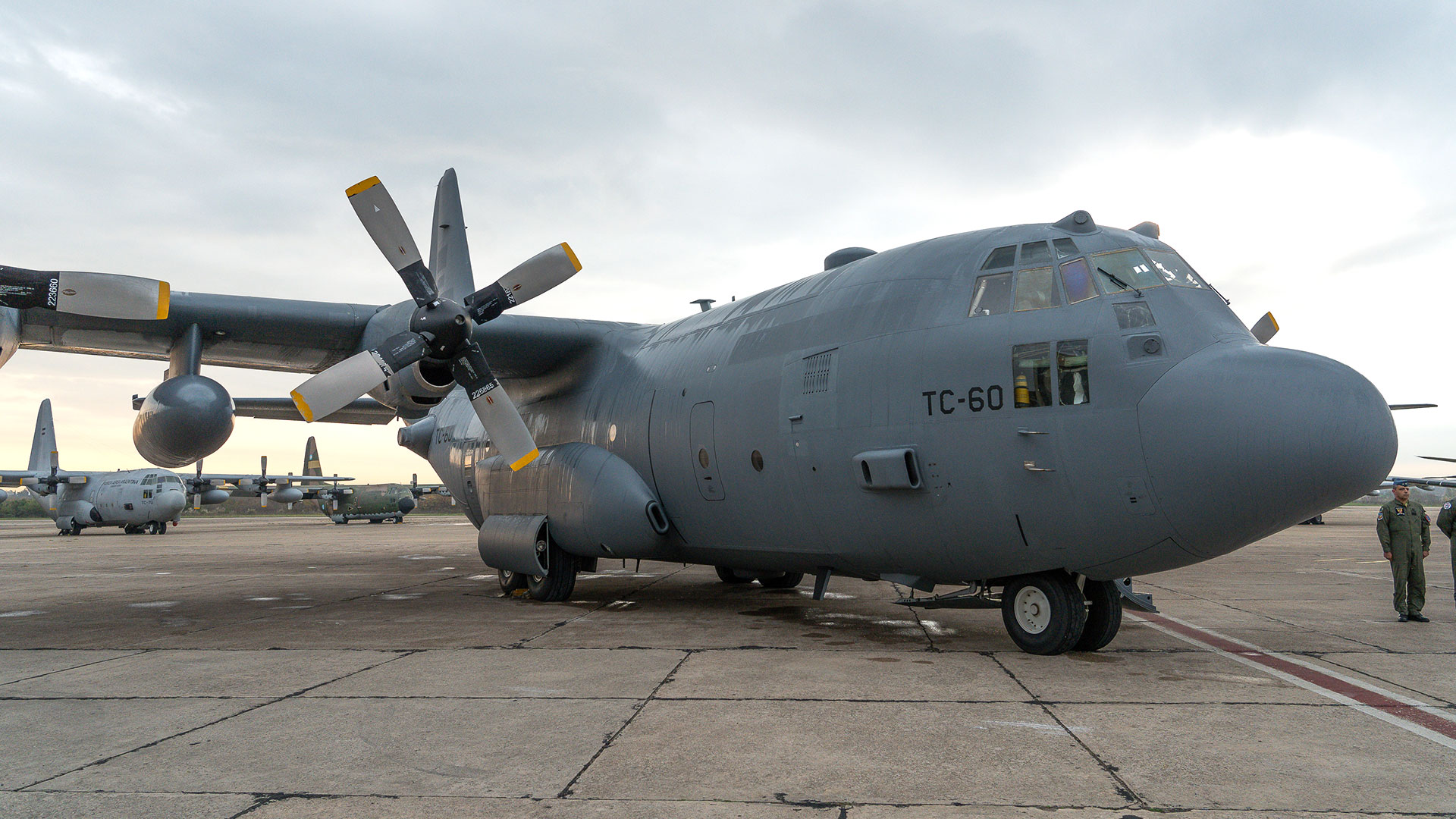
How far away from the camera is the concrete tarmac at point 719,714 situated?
4359mm

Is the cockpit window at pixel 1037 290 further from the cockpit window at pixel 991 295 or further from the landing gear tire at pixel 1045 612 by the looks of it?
the landing gear tire at pixel 1045 612

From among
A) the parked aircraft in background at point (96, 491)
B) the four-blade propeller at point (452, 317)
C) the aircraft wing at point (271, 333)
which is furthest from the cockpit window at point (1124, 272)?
the parked aircraft in background at point (96, 491)

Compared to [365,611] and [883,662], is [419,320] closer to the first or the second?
[365,611]

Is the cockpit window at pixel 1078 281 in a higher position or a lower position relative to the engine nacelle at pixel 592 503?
higher

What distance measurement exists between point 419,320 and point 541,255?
6.05 ft

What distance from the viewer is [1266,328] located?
368 inches

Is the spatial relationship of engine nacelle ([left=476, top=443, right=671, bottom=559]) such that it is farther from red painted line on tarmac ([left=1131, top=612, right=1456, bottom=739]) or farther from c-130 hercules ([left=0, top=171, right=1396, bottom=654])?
red painted line on tarmac ([left=1131, top=612, right=1456, bottom=739])

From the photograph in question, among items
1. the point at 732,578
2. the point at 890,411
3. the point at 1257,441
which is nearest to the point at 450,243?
the point at 732,578

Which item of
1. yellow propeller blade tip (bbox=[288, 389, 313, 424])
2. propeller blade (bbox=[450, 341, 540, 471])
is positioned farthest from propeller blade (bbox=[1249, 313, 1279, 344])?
yellow propeller blade tip (bbox=[288, 389, 313, 424])

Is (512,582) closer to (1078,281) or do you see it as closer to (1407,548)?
(1078,281)

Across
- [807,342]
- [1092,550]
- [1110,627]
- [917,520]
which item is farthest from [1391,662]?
[807,342]

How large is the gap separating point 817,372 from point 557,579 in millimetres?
6226

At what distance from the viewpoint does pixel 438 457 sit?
17.7 metres

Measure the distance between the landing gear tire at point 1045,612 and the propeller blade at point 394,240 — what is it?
8.10 m
